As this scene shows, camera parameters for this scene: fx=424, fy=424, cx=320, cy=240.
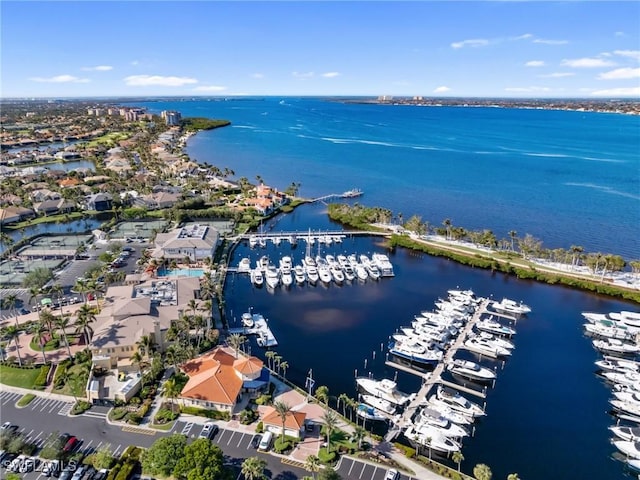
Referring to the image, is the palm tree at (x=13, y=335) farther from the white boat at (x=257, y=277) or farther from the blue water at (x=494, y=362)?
the white boat at (x=257, y=277)

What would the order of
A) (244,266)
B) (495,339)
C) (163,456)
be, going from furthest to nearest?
(244,266) → (495,339) → (163,456)

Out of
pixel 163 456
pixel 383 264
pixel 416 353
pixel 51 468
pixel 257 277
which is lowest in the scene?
pixel 51 468

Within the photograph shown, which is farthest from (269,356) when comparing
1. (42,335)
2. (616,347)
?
(616,347)

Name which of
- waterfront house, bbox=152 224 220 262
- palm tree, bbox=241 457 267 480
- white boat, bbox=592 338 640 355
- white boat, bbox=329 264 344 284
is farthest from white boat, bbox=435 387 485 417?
waterfront house, bbox=152 224 220 262

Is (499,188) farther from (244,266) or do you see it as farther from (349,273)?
(244,266)

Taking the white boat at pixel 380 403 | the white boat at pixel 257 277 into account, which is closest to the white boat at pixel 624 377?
the white boat at pixel 380 403

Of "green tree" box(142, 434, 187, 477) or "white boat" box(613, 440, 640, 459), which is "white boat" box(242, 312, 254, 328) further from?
"white boat" box(613, 440, 640, 459)
